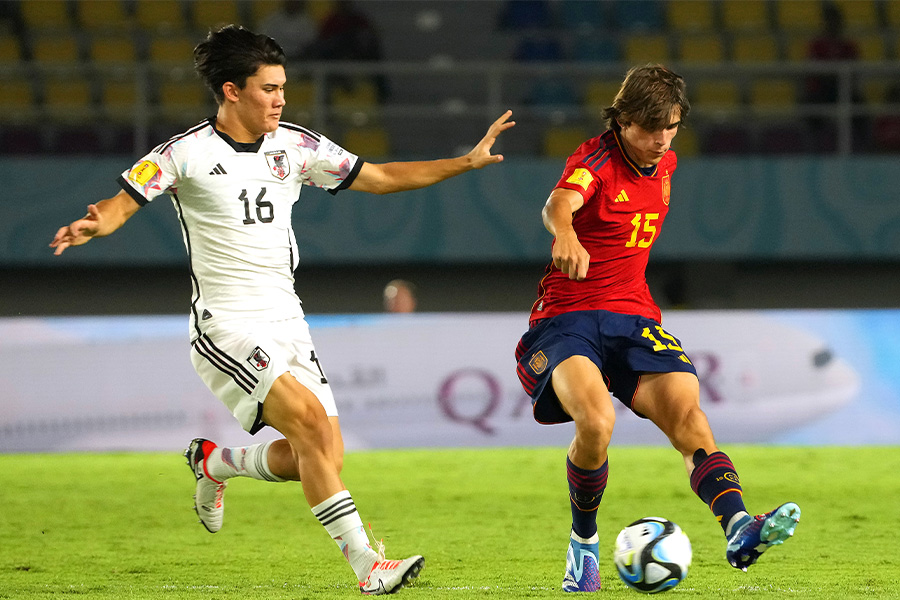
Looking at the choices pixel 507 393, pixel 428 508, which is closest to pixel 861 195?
pixel 507 393

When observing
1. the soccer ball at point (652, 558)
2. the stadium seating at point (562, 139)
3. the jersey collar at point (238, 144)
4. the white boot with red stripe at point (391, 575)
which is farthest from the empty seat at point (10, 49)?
the soccer ball at point (652, 558)

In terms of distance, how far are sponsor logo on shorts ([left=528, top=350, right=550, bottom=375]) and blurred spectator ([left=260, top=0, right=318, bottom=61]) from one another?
372 inches

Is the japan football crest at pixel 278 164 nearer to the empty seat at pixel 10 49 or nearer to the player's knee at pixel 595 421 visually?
the player's knee at pixel 595 421

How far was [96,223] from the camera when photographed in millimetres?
4156

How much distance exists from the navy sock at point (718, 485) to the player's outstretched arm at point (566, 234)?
792mm

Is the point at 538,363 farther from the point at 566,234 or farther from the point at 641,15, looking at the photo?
the point at 641,15

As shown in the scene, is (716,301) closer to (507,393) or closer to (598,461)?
(507,393)

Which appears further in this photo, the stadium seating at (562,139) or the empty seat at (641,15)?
the empty seat at (641,15)

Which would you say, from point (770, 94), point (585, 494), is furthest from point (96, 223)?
point (770, 94)

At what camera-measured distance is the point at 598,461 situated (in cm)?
445

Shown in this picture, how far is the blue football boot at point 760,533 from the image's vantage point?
147 inches

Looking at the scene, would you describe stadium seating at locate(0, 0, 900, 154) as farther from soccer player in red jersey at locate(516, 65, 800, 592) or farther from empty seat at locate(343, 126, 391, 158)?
soccer player in red jersey at locate(516, 65, 800, 592)

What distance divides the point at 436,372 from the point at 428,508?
3.11 metres

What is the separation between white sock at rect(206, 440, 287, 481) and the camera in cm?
489
